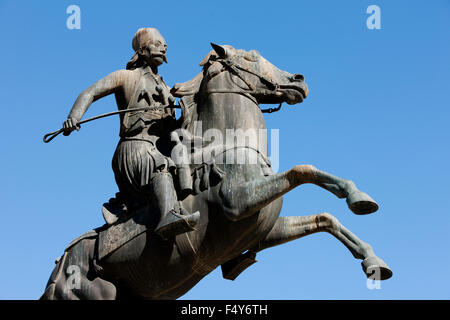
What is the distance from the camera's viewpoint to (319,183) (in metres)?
9.82

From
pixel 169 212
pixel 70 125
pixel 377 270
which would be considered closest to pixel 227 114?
pixel 169 212

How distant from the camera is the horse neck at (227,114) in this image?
10516 millimetres

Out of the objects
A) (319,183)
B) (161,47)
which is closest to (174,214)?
(319,183)

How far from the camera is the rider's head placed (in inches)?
448

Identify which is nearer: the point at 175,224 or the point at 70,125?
the point at 175,224

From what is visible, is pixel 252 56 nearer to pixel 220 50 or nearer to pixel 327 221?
pixel 220 50

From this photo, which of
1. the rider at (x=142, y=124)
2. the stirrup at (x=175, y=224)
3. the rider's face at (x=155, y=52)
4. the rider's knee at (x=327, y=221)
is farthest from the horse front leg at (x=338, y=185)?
the rider's face at (x=155, y=52)

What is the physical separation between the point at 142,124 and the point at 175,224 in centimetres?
177

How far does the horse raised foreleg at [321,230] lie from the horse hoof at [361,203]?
779mm

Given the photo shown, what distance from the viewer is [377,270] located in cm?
973

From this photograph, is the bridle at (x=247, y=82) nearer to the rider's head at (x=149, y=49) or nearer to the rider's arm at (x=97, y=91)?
the rider's head at (x=149, y=49)
